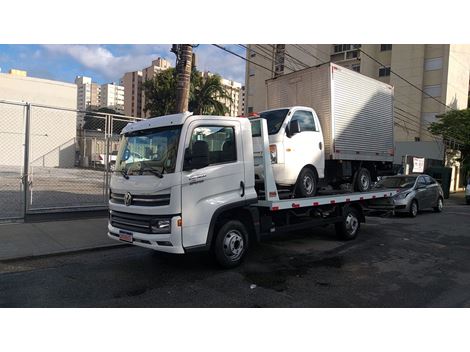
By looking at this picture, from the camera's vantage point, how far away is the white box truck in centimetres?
740

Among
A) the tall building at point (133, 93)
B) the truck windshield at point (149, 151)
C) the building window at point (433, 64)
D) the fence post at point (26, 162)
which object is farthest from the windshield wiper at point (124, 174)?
the tall building at point (133, 93)

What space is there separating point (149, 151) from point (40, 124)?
3210cm

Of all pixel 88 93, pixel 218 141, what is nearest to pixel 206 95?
pixel 218 141

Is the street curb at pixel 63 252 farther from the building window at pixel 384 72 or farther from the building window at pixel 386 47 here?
→ the building window at pixel 386 47

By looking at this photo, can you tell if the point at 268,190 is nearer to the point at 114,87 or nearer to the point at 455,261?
the point at 455,261

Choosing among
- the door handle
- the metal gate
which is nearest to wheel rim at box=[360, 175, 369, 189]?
the door handle

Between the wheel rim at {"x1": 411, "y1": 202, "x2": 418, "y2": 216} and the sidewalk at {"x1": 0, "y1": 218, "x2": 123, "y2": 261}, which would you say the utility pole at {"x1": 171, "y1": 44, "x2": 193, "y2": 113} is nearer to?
the sidewalk at {"x1": 0, "y1": 218, "x2": 123, "y2": 261}

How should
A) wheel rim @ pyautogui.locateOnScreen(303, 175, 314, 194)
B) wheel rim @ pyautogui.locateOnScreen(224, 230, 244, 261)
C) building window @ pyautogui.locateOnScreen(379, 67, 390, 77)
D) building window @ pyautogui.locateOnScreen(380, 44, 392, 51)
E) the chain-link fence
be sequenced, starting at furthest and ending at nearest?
building window @ pyautogui.locateOnScreen(380, 44, 392, 51) < building window @ pyautogui.locateOnScreen(379, 67, 390, 77) < the chain-link fence < wheel rim @ pyautogui.locateOnScreen(303, 175, 314, 194) < wheel rim @ pyautogui.locateOnScreen(224, 230, 244, 261)

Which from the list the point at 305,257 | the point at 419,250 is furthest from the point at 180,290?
the point at 419,250

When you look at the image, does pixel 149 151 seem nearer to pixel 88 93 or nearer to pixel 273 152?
pixel 273 152

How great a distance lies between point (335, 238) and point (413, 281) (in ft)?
10.7

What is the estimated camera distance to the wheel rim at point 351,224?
8.83 meters

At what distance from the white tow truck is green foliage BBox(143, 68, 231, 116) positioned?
84.4ft

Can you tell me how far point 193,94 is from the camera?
32719mm
